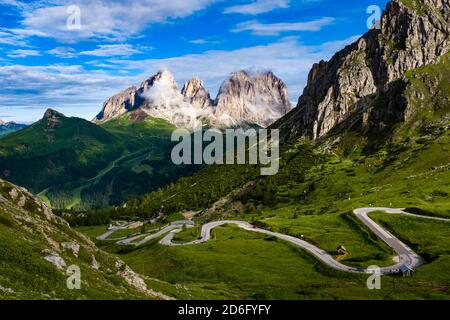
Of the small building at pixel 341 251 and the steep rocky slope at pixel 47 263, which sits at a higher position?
the steep rocky slope at pixel 47 263

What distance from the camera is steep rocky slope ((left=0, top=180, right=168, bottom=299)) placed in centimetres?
→ 5288

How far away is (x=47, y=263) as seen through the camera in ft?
195

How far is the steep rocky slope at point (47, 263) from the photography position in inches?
2082

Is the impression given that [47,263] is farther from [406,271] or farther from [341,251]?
[341,251]

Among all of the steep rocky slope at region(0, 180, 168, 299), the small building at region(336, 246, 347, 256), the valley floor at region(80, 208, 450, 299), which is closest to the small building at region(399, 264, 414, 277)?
the valley floor at region(80, 208, 450, 299)

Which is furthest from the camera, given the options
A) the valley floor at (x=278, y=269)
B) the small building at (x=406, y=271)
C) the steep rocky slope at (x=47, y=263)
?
the small building at (x=406, y=271)

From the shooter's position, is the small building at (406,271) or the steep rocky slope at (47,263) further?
the small building at (406,271)

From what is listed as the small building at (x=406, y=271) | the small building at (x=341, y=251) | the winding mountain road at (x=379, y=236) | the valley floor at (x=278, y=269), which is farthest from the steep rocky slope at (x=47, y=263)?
the small building at (x=341, y=251)

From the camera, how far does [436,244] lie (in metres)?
127

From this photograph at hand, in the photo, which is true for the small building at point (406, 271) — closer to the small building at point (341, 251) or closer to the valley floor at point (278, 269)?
the valley floor at point (278, 269)

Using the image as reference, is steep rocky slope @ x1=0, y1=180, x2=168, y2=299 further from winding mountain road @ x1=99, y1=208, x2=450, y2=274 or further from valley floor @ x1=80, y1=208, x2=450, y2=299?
winding mountain road @ x1=99, y1=208, x2=450, y2=274

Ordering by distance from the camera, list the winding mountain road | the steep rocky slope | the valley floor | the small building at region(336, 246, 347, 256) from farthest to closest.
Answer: the small building at region(336, 246, 347, 256) < the winding mountain road < the valley floor < the steep rocky slope

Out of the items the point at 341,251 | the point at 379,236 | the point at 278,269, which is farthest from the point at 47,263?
the point at 379,236
